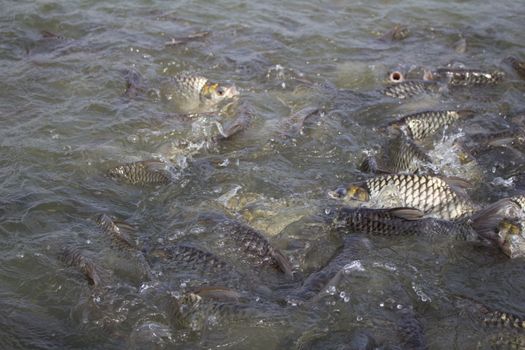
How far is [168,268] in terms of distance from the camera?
405cm

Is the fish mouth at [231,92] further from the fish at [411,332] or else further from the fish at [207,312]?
the fish at [411,332]

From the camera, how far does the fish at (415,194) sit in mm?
4594

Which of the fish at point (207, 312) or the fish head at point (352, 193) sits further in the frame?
the fish head at point (352, 193)

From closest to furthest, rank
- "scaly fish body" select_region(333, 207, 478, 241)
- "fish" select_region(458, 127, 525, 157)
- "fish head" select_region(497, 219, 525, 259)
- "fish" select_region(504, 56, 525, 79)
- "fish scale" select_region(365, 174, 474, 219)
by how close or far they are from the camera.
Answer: "fish head" select_region(497, 219, 525, 259)
"scaly fish body" select_region(333, 207, 478, 241)
"fish scale" select_region(365, 174, 474, 219)
"fish" select_region(458, 127, 525, 157)
"fish" select_region(504, 56, 525, 79)

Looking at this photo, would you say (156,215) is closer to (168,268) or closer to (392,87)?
(168,268)

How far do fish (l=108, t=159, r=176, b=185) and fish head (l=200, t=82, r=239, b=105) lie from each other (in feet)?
5.16

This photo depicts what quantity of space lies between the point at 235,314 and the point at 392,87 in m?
4.06

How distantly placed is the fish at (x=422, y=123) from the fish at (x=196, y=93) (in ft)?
6.08

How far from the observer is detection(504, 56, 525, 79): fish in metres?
7.37

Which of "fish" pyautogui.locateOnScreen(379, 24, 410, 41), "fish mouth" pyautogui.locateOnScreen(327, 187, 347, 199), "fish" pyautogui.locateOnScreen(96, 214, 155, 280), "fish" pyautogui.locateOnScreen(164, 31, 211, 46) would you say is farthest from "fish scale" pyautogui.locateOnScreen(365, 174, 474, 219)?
"fish" pyautogui.locateOnScreen(379, 24, 410, 41)

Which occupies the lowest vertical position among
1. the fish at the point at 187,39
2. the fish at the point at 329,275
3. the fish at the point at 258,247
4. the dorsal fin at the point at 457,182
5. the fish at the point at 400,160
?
the fish at the point at 329,275

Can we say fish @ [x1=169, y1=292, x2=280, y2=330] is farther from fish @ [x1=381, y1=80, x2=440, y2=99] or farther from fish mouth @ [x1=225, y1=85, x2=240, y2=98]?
fish @ [x1=381, y1=80, x2=440, y2=99]

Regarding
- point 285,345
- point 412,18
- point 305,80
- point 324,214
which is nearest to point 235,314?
point 285,345

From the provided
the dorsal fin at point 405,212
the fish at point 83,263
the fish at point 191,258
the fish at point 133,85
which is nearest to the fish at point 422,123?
the dorsal fin at point 405,212
